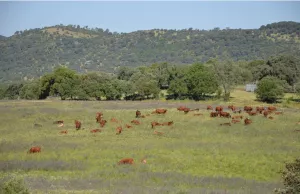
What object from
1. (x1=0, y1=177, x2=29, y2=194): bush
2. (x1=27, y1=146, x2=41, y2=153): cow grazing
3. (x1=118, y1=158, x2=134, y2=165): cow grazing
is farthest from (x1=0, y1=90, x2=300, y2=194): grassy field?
(x1=0, y1=177, x2=29, y2=194): bush

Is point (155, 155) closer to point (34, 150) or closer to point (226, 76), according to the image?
point (34, 150)

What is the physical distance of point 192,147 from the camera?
1115 inches

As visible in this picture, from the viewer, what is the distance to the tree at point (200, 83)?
79.8 m

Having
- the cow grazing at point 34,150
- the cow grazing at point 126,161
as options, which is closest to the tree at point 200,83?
the cow grazing at point 34,150

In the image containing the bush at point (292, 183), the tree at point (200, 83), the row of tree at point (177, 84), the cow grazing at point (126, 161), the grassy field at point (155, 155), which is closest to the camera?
the bush at point (292, 183)

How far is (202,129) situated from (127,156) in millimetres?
13237

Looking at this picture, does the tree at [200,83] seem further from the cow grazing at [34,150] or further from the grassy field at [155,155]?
the cow grazing at [34,150]

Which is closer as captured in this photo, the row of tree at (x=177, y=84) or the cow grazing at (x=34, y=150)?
the cow grazing at (x=34, y=150)

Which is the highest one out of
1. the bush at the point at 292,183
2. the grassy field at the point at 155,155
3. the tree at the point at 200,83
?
the tree at the point at 200,83

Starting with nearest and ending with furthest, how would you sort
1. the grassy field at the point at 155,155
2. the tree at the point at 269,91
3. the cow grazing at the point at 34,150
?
the grassy field at the point at 155,155, the cow grazing at the point at 34,150, the tree at the point at 269,91

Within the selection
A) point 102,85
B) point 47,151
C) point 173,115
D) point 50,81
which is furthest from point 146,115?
point 50,81

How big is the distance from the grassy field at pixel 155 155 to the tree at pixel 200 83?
122 ft

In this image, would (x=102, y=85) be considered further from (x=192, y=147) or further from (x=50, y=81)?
(x=192, y=147)

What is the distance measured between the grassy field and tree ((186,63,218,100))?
→ 3720cm
